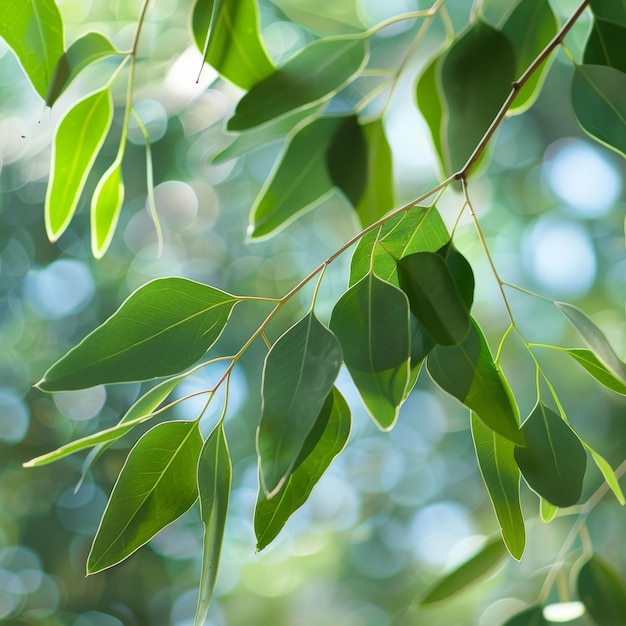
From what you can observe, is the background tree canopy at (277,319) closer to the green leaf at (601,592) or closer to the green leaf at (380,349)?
the green leaf at (601,592)

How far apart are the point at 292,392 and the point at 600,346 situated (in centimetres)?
12

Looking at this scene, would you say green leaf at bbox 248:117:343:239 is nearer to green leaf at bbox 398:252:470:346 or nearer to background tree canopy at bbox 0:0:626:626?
green leaf at bbox 398:252:470:346

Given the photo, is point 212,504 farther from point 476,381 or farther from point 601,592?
point 601,592

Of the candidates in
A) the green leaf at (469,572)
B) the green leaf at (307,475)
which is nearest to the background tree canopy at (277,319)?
the green leaf at (469,572)

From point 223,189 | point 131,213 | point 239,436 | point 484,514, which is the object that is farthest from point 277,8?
point 484,514

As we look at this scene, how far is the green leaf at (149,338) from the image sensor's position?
0.28 m

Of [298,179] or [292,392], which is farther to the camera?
[298,179]

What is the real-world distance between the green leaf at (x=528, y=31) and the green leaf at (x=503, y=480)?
0.17 metres

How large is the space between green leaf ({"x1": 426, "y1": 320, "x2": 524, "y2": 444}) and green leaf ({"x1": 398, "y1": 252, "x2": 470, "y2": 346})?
0.06ft

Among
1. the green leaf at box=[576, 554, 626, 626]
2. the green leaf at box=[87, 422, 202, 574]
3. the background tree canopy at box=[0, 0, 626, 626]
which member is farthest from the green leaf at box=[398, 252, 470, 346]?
the background tree canopy at box=[0, 0, 626, 626]

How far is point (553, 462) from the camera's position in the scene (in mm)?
315

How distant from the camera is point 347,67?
0.38 metres

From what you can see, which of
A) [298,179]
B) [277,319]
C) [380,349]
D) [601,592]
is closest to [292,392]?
[380,349]

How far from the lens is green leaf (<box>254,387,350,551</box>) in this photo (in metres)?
0.28
